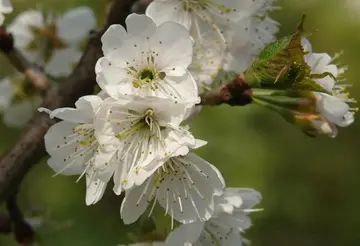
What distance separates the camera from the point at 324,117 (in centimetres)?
84

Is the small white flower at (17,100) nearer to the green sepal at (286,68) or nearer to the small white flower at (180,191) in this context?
the small white flower at (180,191)

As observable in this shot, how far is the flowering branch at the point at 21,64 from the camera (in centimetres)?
109

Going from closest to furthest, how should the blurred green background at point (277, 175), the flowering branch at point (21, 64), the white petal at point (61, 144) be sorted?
the white petal at point (61, 144)
the flowering branch at point (21, 64)
the blurred green background at point (277, 175)

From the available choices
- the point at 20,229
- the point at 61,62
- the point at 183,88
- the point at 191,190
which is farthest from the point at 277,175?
the point at 183,88

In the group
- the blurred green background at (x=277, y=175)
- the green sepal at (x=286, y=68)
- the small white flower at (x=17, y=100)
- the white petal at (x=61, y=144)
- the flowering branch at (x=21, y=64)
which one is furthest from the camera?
the blurred green background at (x=277, y=175)

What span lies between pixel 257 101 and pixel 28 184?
2452 millimetres

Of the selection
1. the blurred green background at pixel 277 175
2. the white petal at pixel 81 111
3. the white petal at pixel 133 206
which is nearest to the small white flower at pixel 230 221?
the white petal at pixel 133 206

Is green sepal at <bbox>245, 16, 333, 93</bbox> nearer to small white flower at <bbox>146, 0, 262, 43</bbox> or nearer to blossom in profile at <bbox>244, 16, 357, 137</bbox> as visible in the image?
blossom in profile at <bbox>244, 16, 357, 137</bbox>

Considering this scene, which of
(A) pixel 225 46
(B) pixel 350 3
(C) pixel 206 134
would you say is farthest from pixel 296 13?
(A) pixel 225 46

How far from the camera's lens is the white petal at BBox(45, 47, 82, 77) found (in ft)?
4.32

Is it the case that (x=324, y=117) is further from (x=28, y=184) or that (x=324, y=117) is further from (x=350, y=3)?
(x=350, y=3)

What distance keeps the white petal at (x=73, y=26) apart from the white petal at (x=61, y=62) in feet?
0.09

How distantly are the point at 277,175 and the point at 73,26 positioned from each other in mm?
1823

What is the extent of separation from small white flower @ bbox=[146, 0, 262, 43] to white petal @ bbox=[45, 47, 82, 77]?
1.41ft
